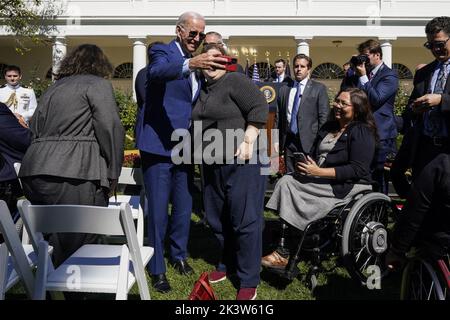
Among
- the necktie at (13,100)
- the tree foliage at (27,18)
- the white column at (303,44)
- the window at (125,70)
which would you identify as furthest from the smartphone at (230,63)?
the window at (125,70)

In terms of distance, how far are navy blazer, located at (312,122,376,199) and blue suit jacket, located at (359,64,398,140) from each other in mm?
809

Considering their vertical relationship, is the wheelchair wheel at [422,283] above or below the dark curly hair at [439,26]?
below

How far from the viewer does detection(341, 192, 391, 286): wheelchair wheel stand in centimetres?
339

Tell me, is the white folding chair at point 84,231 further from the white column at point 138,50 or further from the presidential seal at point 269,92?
the white column at point 138,50

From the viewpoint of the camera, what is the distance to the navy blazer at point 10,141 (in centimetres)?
384

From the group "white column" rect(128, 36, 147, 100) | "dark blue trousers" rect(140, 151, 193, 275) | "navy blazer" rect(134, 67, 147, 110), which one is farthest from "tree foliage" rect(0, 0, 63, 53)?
"dark blue trousers" rect(140, 151, 193, 275)

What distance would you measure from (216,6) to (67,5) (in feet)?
24.9

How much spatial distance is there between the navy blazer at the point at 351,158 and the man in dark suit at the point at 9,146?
2.70 metres

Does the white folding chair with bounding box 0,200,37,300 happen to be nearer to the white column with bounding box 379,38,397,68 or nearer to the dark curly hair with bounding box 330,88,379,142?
the dark curly hair with bounding box 330,88,379,142

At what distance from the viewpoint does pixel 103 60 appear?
319 centimetres

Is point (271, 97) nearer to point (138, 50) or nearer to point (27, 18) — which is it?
point (27, 18)

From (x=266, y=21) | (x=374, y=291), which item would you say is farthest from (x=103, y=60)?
(x=266, y=21)

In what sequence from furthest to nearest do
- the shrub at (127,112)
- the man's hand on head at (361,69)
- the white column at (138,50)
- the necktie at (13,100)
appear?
the white column at (138,50)
the shrub at (127,112)
the necktie at (13,100)
the man's hand on head at (361,69)

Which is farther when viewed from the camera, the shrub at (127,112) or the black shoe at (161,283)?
the shrub at (127,112)
